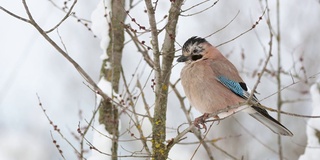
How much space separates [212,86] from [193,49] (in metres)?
0.43

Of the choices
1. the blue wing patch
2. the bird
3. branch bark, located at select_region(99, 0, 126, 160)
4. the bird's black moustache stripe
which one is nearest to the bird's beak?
the bird

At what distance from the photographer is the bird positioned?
590 centimetres

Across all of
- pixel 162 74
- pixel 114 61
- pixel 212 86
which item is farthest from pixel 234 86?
pixel 114 61

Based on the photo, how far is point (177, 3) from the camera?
17.9ft

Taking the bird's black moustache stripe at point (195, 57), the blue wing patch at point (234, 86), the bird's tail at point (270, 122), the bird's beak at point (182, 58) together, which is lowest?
the bird's tail at point (270, 122)

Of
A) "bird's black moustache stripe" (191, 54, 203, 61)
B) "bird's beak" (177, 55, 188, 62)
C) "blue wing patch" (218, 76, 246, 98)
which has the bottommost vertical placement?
"blue wing patch" (218, 76, 246, 98)

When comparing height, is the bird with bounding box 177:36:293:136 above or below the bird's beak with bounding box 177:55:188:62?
below

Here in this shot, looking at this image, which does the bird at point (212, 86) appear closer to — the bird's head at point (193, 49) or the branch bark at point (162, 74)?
the bird's head at point (193, 49)

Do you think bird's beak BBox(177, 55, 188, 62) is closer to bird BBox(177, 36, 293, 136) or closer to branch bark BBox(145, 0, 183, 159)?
bird BBox(177, 36, 293, 136)

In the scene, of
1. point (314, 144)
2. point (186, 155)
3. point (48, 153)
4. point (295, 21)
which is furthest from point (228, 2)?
point (314, 144)

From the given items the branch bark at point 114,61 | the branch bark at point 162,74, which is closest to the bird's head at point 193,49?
the branch bark at point 162,74

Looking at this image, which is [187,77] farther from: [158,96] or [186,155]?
[186,155]

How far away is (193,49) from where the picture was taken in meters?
6.08

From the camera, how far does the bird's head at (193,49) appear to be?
19.7 ft
